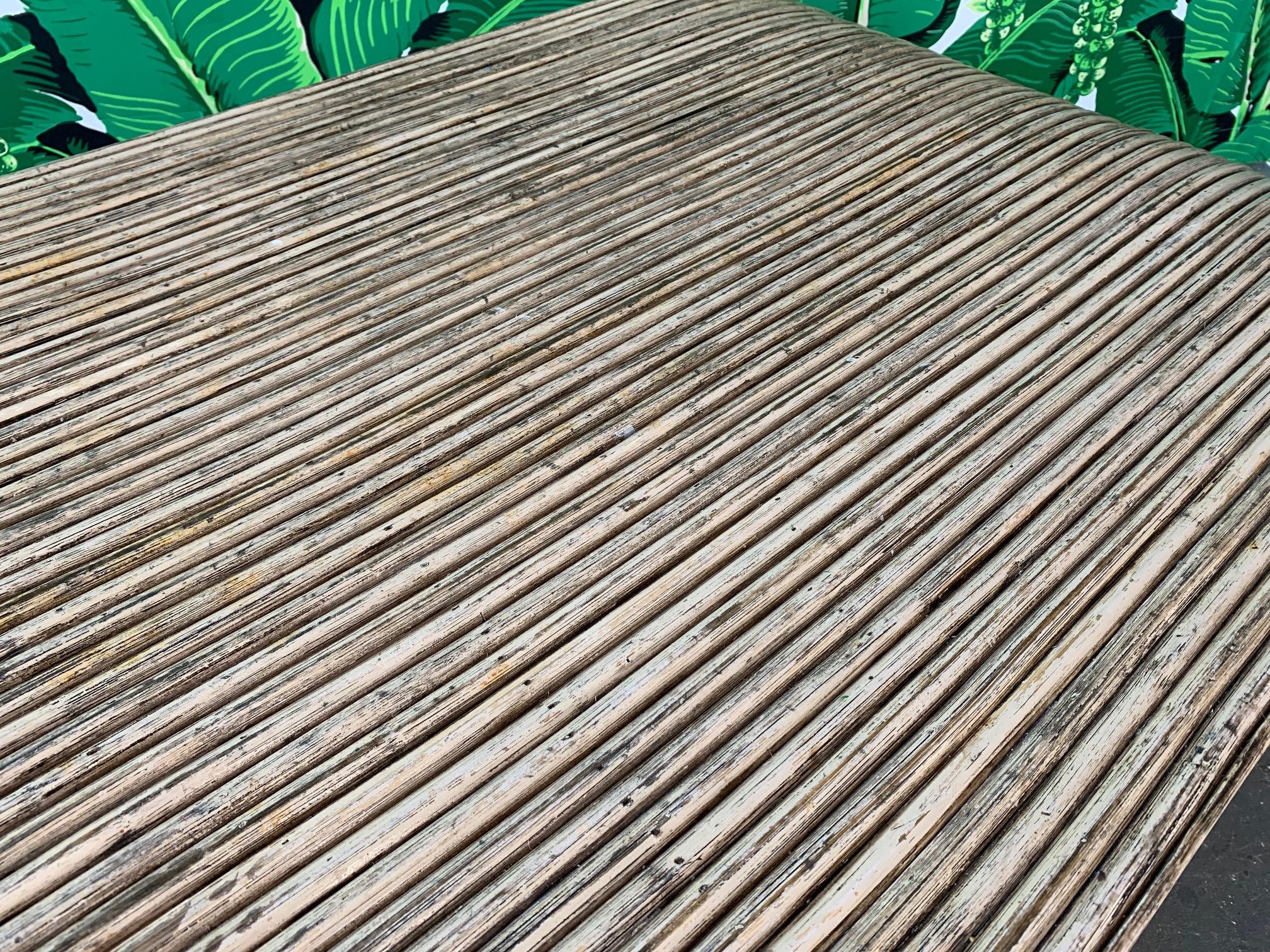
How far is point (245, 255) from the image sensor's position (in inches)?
33.2

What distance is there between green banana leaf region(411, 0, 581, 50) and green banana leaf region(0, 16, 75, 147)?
1.28 feet

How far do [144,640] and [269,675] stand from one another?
8 centimetres

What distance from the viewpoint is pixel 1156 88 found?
1.49m

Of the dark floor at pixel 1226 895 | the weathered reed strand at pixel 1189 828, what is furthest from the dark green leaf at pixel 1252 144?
the weathered reed strand at pixel 1189 828

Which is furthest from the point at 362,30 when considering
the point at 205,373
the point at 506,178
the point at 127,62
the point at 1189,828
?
the point at 1189,828

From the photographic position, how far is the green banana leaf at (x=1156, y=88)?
1441 millimetres

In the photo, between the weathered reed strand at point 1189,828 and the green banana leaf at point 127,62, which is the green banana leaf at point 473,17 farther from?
the weathered reed strand at point 1189,828

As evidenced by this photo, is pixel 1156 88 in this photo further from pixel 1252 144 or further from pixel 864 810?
pixel 864 810

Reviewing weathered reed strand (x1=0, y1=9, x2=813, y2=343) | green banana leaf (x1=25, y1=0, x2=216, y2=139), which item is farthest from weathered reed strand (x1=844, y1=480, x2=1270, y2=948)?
green banana leaf (x1=25, y1=0, x2=216, y2=139)

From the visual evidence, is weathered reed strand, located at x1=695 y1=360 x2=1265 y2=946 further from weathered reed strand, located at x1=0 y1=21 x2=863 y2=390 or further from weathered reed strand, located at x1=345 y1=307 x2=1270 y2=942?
weathered reed strand, located at x1=0 y1=21 x2=863 y2=390

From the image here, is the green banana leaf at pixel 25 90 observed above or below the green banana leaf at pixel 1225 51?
above

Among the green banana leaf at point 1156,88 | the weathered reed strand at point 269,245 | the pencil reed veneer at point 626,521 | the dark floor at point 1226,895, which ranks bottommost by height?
the dark floor at point 1226,895

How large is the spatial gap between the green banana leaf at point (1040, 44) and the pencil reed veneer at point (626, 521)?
21.0 inches

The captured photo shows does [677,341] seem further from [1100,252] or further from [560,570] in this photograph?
[1100,252]
